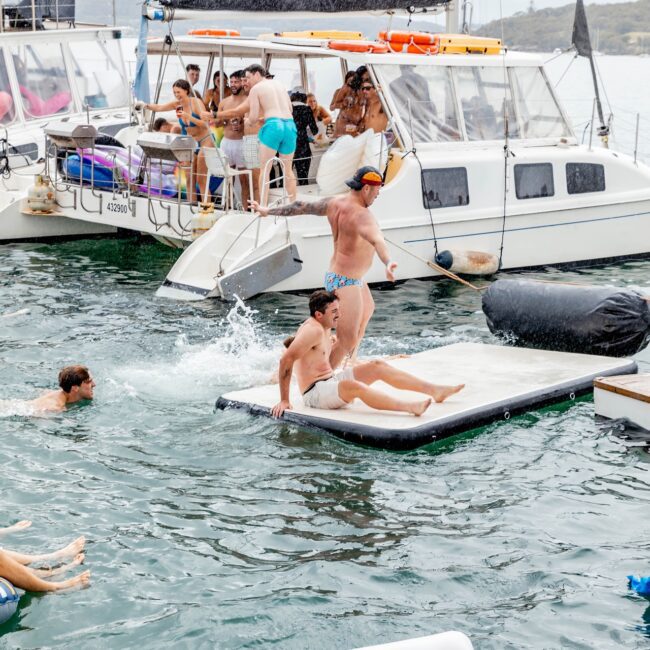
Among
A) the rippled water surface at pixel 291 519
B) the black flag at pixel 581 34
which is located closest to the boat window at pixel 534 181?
the black flag at pixel 581 34

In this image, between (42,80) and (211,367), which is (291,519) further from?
(42,80)

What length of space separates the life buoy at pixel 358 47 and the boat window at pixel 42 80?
263 inches

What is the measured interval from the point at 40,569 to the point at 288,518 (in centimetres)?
174

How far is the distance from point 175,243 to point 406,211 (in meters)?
3.46

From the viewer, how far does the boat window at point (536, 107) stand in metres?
16.8

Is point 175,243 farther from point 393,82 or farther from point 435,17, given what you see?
point 435,17

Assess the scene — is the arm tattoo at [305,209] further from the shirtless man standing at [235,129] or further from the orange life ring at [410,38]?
the orange life ring at [410,38]

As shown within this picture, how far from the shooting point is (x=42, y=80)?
2047cm

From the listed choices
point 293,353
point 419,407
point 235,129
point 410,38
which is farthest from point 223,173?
point 419,407

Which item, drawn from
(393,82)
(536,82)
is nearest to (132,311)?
(393,82)

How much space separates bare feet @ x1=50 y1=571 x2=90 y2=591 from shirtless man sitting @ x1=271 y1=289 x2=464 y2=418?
9.60ft

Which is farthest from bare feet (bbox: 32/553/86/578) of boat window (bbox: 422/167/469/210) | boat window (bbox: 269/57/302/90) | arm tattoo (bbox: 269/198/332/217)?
boat window (bbox: 269/57/302/90)

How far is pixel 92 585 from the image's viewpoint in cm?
734

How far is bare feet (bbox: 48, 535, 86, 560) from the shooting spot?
7.61 meters
